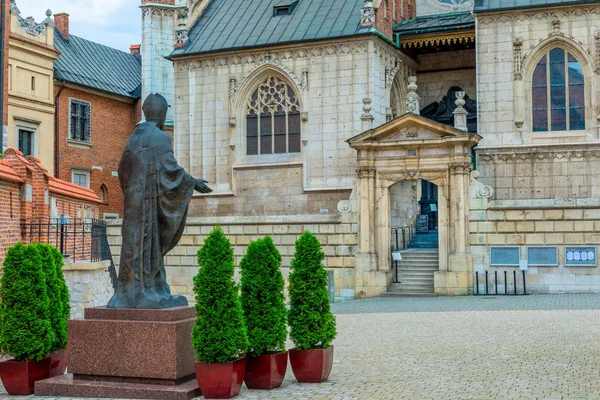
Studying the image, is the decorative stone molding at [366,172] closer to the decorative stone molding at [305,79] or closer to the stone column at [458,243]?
the stone column at [458,243]

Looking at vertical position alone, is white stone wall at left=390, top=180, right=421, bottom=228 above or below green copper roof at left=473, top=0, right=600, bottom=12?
below

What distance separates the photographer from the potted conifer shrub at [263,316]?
36.9 ft

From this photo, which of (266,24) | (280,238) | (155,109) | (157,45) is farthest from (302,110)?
(155,109)

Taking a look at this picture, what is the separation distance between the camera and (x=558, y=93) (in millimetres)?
32469

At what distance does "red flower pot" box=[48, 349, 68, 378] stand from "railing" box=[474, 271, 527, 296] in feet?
56.6

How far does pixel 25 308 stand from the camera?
11.1 metres

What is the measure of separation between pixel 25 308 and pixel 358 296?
59.4ft

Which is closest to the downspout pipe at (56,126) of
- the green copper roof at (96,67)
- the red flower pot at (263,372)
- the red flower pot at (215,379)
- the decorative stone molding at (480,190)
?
the green copper roof at (96,67)

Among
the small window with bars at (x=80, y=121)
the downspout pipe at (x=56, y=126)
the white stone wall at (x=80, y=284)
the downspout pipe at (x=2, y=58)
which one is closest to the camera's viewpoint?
the white stone wall at (x=80, y=284)

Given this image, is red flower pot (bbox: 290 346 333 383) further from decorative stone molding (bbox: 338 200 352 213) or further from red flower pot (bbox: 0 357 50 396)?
decorative stone molding (bbox: 338 200 352 213)

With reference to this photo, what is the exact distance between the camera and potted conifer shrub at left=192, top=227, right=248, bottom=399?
1033 centimetres

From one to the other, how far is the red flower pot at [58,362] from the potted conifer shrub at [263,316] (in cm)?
241

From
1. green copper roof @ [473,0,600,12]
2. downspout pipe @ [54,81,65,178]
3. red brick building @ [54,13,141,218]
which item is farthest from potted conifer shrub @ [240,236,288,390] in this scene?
red brick building @ [54,13,141,218]

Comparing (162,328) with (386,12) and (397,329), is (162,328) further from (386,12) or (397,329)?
(386,12)
